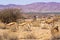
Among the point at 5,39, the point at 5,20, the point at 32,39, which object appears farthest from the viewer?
the point at 5,20

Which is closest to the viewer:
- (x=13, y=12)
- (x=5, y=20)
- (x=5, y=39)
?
(x=5, y=39)

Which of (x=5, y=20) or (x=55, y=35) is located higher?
(x=55, y=35)

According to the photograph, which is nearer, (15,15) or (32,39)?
(32,39)

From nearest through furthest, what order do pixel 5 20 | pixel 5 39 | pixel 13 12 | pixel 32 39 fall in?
pixel 5 39 → pixel 32 39 → pixel 5 20 → pixel 13 12

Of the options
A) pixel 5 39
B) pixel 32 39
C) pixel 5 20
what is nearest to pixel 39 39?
pixel 32 39

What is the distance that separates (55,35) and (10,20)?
76.4 feet

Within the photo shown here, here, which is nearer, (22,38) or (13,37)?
(13,37)

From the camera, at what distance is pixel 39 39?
70.4 feet

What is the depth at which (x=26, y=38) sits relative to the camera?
71.2 feet

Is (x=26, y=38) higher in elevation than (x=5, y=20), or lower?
higher

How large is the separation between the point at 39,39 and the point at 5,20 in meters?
21.0

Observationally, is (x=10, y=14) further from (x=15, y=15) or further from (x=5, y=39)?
(x=5, y=39)

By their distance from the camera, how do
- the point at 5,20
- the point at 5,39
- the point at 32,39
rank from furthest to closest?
the point at 5,20
the point at 32,39
the point at 5,39

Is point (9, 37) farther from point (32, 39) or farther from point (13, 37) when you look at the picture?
point (32, 39)
